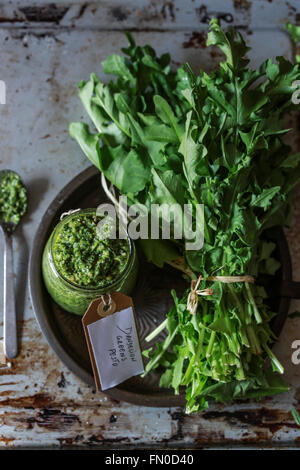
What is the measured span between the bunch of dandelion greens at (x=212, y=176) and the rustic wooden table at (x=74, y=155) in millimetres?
102

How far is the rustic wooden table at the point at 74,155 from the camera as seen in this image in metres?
0.92

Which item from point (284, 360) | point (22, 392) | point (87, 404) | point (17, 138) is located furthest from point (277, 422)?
point (17, 138)

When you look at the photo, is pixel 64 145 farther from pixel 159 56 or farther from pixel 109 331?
pixel 109 331

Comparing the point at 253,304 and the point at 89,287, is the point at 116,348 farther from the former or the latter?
the point at 253,304

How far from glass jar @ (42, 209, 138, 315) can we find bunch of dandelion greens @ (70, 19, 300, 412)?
70mm

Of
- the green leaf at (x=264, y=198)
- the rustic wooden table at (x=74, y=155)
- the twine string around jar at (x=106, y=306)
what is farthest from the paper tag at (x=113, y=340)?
the green leaf at (x=264, y=198)

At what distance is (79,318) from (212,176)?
37cm

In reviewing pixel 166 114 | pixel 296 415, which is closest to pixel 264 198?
pixel 166 114

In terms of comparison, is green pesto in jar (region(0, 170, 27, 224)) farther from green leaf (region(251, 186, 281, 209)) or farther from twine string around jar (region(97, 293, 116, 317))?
green leaf (region(251, 186, 281, 209))

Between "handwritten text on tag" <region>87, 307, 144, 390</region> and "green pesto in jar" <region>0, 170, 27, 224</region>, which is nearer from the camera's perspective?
"handwritten text on tag" <region>87, 307, 144, 390</region>

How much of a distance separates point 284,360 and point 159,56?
26.5 inches

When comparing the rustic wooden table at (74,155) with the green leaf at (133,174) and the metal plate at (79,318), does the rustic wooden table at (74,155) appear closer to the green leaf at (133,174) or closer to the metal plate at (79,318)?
the metal plate at (79,318)

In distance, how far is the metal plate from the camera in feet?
2.87

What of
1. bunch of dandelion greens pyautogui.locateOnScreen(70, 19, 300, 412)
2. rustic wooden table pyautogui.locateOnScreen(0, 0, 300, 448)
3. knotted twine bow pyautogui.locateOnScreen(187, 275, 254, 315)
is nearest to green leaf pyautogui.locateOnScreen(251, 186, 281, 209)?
bunch of dandelion greens pyautogui.locateOnScreen(70, 19, 300, 412)
